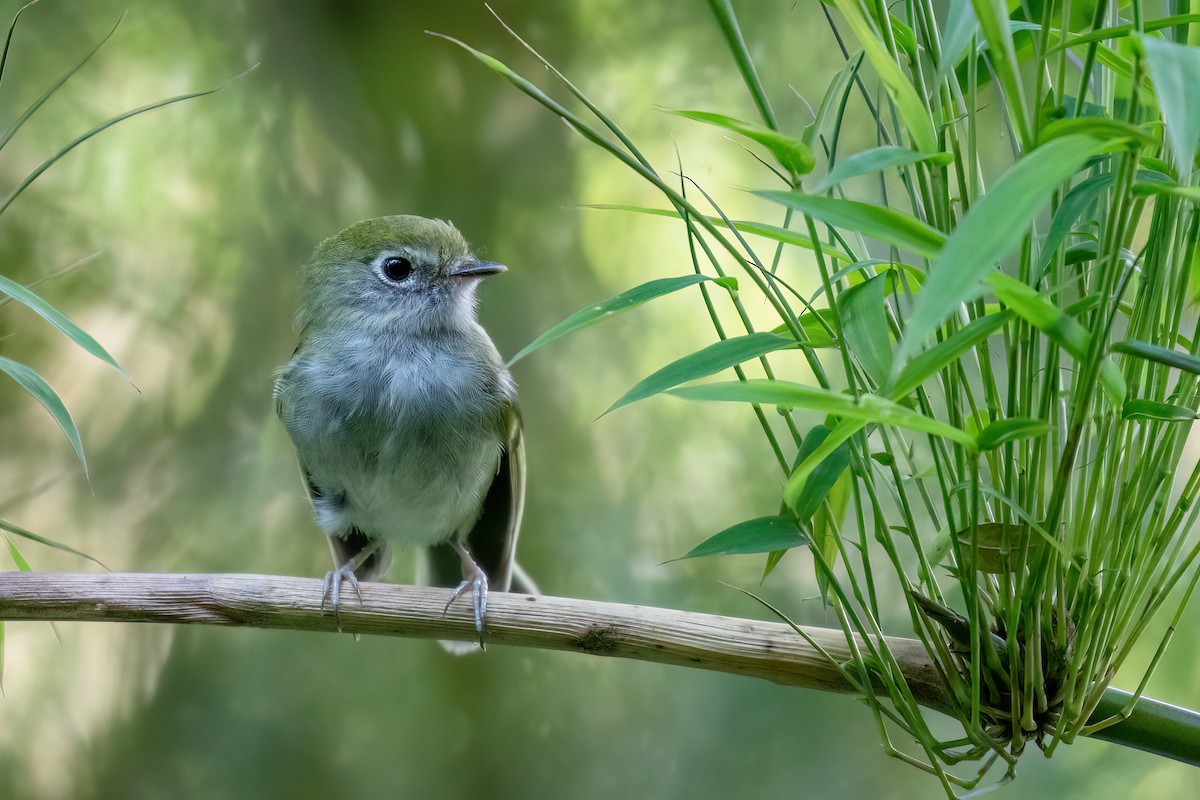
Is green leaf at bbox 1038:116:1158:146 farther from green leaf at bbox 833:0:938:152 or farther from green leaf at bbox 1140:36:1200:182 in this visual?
green leaf at bbox 833:0:938:152

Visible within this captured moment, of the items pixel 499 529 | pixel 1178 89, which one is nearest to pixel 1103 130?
pixel 1178 89

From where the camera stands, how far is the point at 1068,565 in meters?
1.15

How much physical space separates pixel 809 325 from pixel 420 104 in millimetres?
2361

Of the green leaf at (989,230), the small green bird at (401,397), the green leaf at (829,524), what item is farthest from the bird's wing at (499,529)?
the green leaf at (989,230)

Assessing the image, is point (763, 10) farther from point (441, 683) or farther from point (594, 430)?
point (441, 683)

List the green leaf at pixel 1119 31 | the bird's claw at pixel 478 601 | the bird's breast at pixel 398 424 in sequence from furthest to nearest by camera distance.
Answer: the bird's breast at pixel 398 424, the bird's claw at pixel 478 601, the green leaf at pixel 1119 31

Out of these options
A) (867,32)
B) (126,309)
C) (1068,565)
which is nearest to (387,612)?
(1068,565)

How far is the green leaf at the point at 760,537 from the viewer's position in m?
1.21

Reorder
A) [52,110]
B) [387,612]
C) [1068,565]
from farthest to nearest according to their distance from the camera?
[52,110], [387,612], [1068,565]

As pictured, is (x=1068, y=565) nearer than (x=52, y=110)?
Yes

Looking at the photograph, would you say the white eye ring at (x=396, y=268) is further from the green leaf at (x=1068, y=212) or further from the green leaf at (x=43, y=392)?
the green leaf at (x=1068, y=212)

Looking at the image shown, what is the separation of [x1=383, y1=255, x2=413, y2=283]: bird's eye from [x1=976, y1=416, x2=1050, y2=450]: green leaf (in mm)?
1680

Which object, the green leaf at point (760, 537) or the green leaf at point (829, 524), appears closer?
the green leaf at point (760, 537)

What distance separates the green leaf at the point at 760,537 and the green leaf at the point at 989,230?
18.9 inches
